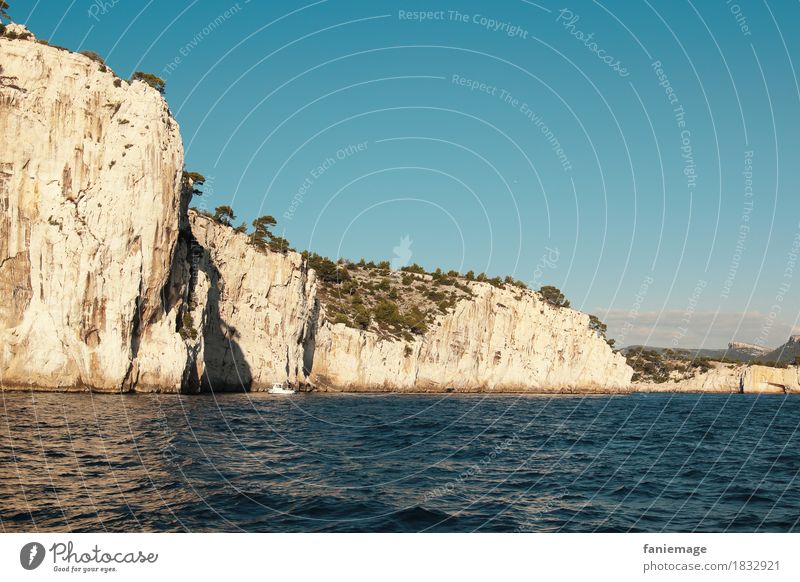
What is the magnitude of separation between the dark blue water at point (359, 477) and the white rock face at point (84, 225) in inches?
608

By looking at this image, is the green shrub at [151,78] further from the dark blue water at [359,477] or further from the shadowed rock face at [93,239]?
the dark blue water at [359,477]

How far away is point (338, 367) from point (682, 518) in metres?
85.4

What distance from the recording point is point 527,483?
20.9m

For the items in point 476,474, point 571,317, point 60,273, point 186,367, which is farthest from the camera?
point 571,317

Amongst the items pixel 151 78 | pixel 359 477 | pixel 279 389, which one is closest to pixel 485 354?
pixel 279 389

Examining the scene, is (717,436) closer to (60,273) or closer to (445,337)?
(60,273)

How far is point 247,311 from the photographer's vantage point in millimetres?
79875

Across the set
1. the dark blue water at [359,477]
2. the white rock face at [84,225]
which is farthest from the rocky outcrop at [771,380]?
the white rock face at [84,225]

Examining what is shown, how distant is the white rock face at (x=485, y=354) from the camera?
101000mm

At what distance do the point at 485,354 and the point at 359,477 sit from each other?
10419cm

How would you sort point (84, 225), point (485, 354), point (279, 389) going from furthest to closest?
point (485, 354), point (279, 389), point (84, 225)

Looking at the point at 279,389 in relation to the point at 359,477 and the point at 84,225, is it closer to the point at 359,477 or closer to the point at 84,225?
the point at 84,225

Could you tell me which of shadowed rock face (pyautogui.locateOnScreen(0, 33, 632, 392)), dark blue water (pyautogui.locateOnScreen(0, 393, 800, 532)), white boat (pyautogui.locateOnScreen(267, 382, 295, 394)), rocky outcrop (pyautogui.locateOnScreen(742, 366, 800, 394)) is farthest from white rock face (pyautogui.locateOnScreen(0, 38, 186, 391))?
rocky outcrop (pyautogui.locateOnScreen(742, 366, 800, 394))
